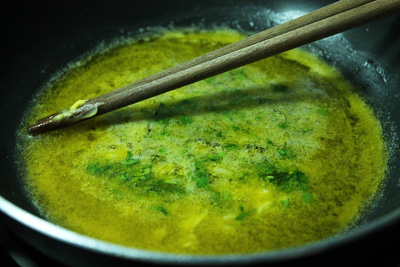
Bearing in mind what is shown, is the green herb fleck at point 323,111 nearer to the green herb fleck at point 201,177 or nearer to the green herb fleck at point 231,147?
the green herb fleck at point 231,147

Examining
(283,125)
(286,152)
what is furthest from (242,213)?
(283,125)

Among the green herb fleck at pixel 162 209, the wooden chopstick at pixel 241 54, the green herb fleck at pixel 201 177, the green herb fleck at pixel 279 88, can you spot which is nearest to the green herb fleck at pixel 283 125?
the green herb fleck at pixel 279 88

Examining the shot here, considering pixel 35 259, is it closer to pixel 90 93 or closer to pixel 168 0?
pixel 90 93

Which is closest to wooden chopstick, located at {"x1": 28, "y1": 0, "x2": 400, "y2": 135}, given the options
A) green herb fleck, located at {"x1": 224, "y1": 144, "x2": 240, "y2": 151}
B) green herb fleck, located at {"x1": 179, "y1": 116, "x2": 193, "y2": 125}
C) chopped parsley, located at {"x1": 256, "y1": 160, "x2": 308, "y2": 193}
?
green herb fleck, located at {"x1": 179, "y1": 116, "x2": 193, "y2": 125}

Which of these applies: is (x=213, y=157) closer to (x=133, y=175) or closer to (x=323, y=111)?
(x=133, y=175)

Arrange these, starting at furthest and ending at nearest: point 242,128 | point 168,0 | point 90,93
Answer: point 168,0 < point 90,93 < point 242,128

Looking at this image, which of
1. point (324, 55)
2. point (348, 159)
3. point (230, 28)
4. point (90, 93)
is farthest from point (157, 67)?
point (348, 159)
